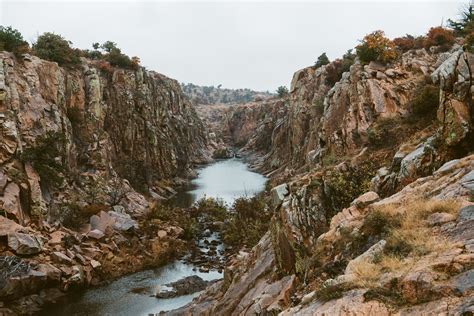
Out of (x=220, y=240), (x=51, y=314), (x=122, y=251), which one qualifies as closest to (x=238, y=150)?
(x=220, y=240)

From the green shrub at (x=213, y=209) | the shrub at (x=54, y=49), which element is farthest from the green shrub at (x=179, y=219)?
the shrub at (x=54, y=49)

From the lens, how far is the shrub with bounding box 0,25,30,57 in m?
43.3

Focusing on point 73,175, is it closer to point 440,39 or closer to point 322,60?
point 440,39

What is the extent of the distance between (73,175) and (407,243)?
40508 millimetres

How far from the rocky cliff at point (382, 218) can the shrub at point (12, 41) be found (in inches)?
1281

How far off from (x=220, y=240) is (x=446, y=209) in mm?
34250

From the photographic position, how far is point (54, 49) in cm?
5141

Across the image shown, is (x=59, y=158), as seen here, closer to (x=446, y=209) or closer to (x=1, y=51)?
(x=1, y=51)

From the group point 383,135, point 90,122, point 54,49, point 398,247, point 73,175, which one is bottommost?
point 398,247

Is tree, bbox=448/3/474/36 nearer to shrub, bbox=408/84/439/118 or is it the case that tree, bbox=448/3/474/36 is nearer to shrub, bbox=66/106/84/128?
shrub, bbox=408/84/439/118

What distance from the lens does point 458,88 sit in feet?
56.6

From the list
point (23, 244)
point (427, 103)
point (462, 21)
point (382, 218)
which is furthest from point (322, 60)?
point (382, 218)

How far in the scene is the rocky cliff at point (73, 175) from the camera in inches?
1199

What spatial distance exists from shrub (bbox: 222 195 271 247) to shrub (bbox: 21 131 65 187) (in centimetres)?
1678
